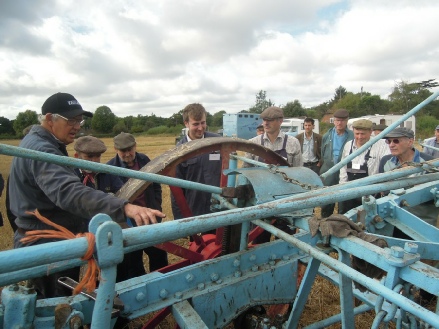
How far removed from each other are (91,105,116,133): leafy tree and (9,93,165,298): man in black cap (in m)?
62.4

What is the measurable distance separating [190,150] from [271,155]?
2.82 ft

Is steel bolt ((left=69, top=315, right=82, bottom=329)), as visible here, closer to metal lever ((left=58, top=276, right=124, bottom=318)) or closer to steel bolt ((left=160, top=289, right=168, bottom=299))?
metal lever ((left=58, top=276, right=124, bottom=318))

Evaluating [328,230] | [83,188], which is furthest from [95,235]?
[328,230]

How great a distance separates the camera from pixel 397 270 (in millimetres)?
1353

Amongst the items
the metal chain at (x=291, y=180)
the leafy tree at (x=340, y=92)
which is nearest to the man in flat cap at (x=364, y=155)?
the metal chain at (x=291, y=180)

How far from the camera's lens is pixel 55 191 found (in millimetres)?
1858

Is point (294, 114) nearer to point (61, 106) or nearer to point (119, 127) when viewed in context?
point (119, 127)

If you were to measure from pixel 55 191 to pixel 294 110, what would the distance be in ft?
181

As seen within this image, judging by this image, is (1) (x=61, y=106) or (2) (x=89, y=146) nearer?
(1) (x=61, y=106)

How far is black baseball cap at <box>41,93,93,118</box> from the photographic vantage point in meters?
2.23

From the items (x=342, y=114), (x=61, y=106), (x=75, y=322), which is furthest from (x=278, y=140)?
(x=75, y=322)

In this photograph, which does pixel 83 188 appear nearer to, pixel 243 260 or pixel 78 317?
pixel 78 317

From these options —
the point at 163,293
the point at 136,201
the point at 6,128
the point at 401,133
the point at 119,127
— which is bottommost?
the point at 6,128

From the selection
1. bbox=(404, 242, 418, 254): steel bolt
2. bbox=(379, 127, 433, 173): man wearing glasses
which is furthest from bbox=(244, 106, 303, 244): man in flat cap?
bbox=(404, 242, 418, 254): steel bolt
